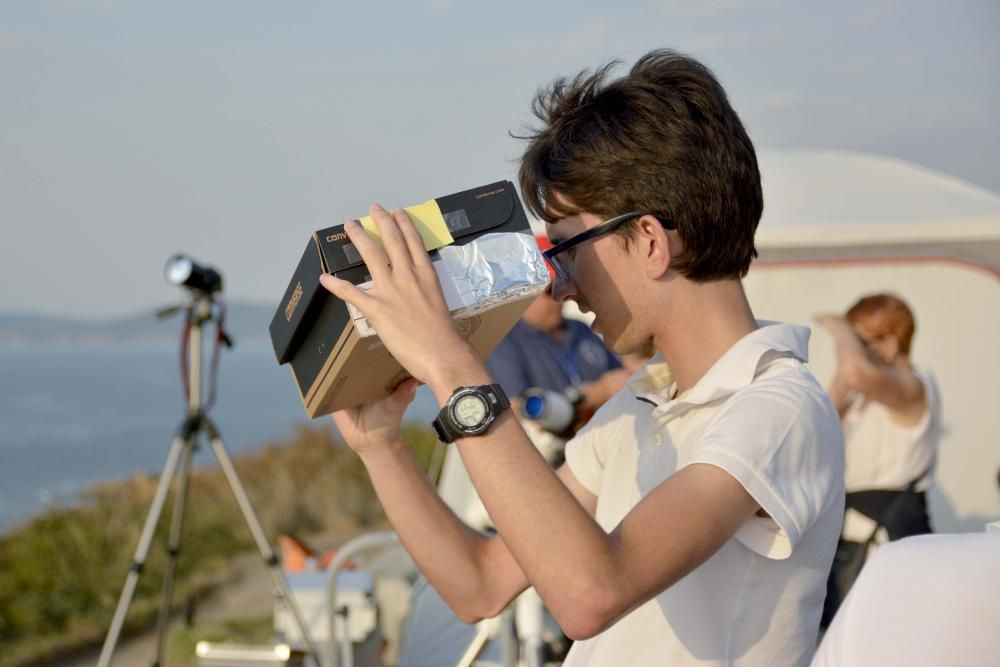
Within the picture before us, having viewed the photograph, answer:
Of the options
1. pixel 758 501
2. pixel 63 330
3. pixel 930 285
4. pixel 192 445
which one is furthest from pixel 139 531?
pixel 63 330

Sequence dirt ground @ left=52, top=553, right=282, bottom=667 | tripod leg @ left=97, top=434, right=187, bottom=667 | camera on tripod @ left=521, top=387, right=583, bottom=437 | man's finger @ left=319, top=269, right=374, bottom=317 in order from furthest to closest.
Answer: dirt ground @ left=52, top=553, right=282, bottom=667 → tripod leg @ left=97, top=434, right=187, bottom=667 → camera on tripod @ left=521, top=387, right=583, bottom=437 → man's finger @ left=319, top=269, right=374, bottom=317

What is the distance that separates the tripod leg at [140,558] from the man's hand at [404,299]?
9.92ft

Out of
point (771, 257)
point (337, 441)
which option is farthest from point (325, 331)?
point (337, 441)

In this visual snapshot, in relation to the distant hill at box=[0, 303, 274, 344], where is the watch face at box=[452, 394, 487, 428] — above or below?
above

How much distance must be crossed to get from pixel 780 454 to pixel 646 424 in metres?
0.34

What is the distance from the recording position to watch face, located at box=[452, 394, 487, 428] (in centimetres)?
125

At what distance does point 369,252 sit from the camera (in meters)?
1.29

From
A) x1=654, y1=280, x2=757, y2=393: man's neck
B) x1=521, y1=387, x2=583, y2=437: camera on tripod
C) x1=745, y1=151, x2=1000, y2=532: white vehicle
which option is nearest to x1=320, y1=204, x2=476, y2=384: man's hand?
x1=654, y1=280, x2=757, y2=393: man's neck

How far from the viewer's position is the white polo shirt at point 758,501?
1349 millimetres

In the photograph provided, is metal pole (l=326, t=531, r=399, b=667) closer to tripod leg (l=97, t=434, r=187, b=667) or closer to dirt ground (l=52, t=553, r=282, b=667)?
tripod leg (l=97, t=434, r=187, b=667)

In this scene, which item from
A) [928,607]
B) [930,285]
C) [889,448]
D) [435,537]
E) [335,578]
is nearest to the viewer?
[928,607]

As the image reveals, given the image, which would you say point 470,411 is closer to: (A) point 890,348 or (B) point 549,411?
(B) point 549,411

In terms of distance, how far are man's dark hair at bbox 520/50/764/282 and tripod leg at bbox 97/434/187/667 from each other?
3.04 m

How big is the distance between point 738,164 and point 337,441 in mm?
11387
